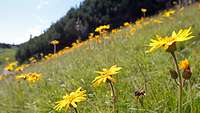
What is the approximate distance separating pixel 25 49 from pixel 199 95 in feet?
66.7

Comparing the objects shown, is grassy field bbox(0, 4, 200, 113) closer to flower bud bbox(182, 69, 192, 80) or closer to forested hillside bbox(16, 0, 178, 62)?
flower bud bbox(182, 69, 192, 80)

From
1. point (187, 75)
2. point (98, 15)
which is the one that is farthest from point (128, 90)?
point (98, 15)

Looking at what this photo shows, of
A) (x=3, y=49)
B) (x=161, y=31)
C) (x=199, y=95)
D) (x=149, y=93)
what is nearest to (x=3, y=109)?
(x=149, y=93)

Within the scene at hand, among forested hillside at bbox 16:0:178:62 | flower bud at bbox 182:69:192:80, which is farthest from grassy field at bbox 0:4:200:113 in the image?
forested hillside at bbox 16:0:178:62

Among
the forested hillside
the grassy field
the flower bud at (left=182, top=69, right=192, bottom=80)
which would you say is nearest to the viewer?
the flower bud at (left=182, top=69, right=192, bottom=80)

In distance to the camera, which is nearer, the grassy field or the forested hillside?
the grassy field

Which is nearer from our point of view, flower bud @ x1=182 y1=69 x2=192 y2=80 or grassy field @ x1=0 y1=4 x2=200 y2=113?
flower bud @ x1=182 y1=69 x2=192 y2=80

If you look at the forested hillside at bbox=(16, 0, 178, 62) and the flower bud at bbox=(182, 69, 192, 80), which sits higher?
the forested hillside at bbox=(16, 0, 178, 62)

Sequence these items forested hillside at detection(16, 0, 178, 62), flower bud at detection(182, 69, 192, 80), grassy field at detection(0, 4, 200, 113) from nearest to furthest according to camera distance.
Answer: flower bud at detection(182, 69, 192, 80), grassy field at detection(0, 4, 200, 113), forested hillside at detection(16, 0, 178, 62)

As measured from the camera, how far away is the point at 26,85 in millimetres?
4395

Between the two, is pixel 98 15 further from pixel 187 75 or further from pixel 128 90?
pixel 187 75

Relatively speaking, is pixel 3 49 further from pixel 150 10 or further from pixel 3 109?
pixel 3 109

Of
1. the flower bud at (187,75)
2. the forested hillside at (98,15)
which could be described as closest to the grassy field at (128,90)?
the flower bud at (187,75)

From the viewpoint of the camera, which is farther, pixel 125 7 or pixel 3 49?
pixel 3 49
